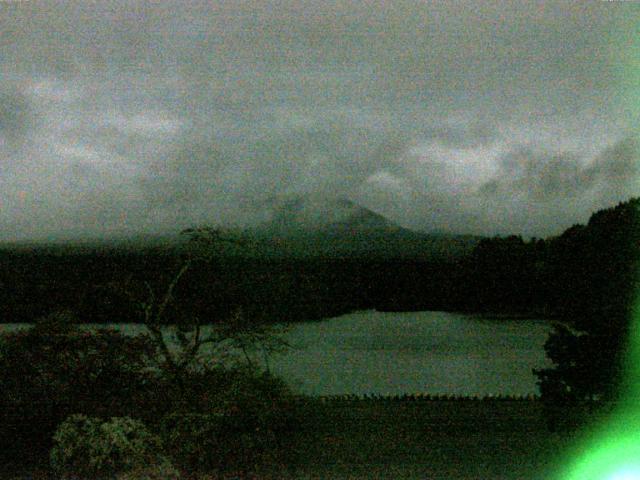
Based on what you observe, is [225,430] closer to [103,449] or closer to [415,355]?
[103,449]

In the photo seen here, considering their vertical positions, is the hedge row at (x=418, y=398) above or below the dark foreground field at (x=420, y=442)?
above

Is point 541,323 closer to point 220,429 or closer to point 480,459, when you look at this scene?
point 480,459

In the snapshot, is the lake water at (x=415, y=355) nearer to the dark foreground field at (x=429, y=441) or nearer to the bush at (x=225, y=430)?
the dark foreground field at (x=429, y=441)

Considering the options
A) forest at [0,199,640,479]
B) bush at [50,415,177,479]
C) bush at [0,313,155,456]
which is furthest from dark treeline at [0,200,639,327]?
bush at [50,415,177,479]

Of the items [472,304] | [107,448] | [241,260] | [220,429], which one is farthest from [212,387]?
[472,304]

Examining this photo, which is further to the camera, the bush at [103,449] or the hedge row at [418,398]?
the hedge row at [418,398]

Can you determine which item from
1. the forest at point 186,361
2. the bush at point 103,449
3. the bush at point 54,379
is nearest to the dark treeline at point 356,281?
the forest at point 186,361
